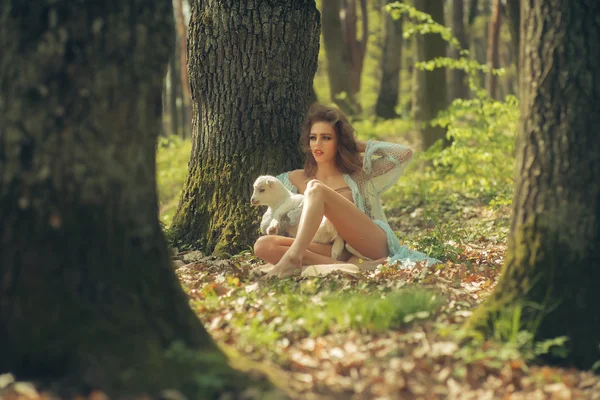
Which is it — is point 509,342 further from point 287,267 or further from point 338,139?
point 338,139

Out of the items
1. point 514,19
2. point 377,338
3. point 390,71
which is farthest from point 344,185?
point 390,71

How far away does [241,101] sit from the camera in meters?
6.84

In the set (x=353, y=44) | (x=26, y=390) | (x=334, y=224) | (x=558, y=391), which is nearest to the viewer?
(x=26, y=390)

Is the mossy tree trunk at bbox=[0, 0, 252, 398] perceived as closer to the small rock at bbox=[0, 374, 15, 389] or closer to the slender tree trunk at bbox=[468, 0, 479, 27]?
the small rock at bbox=[0, 374, 15, 389]

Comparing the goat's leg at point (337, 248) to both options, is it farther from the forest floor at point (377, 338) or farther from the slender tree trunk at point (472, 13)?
the slender tree trunk at point (472, 13)

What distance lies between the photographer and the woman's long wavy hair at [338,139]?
259 inches

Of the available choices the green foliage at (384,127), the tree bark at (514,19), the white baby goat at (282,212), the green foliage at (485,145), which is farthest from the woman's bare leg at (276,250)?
the green foliage at (384,127)

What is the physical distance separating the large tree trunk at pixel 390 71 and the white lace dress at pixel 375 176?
13022mm

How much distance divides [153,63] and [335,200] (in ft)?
10.0

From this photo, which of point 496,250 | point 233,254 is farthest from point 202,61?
point 496,250

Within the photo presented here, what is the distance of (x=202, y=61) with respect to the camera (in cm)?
691

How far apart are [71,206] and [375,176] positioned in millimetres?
4209

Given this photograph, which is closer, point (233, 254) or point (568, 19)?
point (568, 19)

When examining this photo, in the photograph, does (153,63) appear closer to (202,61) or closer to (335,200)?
(335,200)
